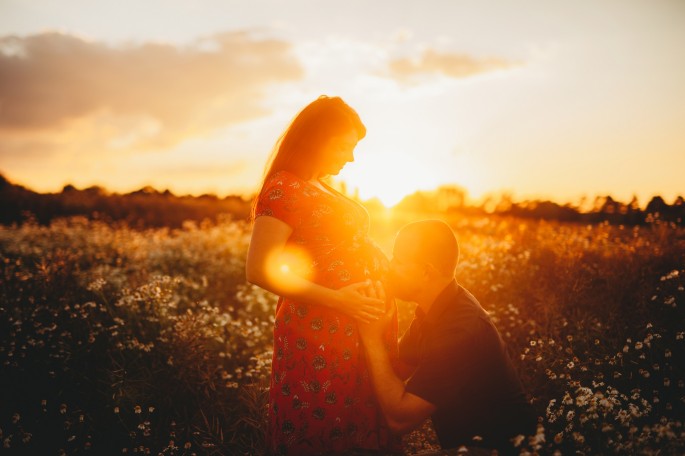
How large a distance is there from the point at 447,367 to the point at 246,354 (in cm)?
353

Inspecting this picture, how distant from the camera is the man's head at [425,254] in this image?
2.38 metres

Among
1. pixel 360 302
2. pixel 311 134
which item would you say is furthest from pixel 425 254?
pixel 311 134

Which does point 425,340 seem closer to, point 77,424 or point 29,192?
point 77,424

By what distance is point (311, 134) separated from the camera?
2.54 meters

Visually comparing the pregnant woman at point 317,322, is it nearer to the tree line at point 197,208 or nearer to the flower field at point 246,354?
the flower field at point 246,354

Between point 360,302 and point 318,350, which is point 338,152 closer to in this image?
point 360,302

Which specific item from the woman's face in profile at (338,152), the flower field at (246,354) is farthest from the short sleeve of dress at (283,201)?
the flower field at (246,354)

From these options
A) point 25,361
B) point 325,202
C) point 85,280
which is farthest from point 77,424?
point 325,202

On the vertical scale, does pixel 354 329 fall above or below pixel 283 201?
below

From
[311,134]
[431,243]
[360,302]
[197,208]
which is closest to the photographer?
[360,302]

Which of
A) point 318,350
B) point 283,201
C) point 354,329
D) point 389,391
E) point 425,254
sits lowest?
point 389,391

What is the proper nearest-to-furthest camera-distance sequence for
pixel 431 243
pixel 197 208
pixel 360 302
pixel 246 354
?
1. pixel 360 302
2. pixel 431 243
3. pixel 246 354
4. pixel 197 208

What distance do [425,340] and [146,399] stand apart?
3034 millimetres

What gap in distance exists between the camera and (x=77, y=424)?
3.88m
